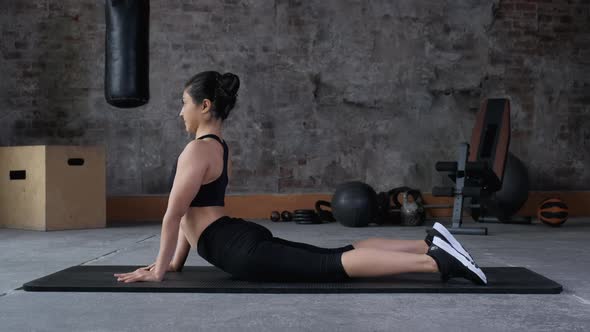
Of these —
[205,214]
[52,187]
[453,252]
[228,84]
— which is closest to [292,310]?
[205,214]

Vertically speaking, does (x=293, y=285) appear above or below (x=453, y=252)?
below

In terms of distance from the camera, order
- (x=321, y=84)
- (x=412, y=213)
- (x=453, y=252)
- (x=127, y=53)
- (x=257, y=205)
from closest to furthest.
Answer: (x=453, y=252), (x=127, y=53), (x=412, y=213), (x=257, y=205), (x=321, y=84)

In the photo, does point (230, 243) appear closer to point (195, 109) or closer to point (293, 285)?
point (293, 285)

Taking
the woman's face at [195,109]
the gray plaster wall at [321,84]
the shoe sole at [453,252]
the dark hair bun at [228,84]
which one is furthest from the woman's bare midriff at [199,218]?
the gray plaster wall at [321,84]

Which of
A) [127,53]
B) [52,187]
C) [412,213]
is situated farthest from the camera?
[412,213]

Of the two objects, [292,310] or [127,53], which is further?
[127,53]

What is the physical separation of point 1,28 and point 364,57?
4154 millimetres

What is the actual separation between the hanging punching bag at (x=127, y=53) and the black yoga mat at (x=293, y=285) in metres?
2.13

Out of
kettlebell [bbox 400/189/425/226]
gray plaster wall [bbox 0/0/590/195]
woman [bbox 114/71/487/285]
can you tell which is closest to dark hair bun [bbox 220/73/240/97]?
woman [bbox 114/71/487/285]

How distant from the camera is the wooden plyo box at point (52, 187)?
608 cm

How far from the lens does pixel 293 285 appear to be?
2875 millimetres

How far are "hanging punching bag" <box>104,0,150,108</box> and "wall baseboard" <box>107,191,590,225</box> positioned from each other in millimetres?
2450

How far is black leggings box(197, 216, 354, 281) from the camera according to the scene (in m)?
2.77

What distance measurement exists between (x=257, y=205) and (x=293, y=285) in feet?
15.7
